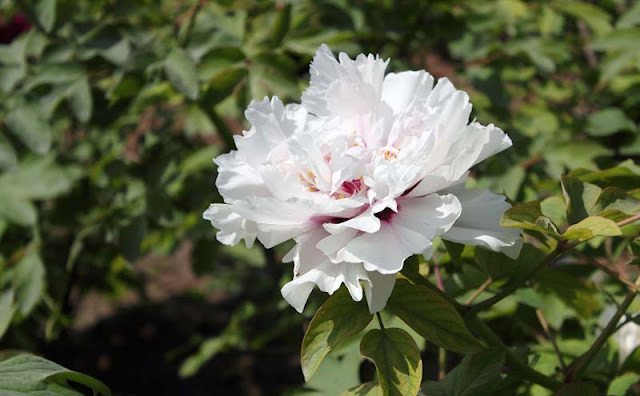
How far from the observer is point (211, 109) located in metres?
1.63

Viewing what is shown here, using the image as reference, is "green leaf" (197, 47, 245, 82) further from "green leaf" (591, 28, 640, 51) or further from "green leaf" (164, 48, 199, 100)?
"green leaf" (591, 28, 640, 51)

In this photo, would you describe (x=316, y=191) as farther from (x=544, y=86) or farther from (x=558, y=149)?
(x=544, y=86)

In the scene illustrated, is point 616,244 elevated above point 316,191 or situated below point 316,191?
below

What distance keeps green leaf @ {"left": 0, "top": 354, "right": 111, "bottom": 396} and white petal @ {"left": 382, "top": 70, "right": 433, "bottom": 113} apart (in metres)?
0.44

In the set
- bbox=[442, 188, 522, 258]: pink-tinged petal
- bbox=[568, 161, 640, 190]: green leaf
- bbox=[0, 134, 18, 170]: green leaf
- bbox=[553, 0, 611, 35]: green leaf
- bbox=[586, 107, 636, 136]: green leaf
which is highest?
bbox=[442, 188, 522, 258]: pink-tinged petal

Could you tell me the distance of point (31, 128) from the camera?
1660 millimetres

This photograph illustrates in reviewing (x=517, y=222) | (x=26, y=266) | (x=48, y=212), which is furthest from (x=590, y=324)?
(x=48, y=212)

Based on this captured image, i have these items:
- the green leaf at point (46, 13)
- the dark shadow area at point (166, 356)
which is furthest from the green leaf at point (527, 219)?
the dark shadow area at point (166, 356)

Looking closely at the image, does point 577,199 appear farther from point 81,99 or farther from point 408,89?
point 81,99

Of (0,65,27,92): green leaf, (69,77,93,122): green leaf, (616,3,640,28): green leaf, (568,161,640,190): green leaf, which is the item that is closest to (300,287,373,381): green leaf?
(568,161,640,190): green leaf

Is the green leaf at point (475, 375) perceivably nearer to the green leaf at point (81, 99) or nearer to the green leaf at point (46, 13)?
the green leaf at point (81, 99)

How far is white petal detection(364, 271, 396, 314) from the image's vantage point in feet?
2.40

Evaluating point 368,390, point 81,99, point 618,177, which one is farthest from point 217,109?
point 368,390

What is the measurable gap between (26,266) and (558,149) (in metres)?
1.26
